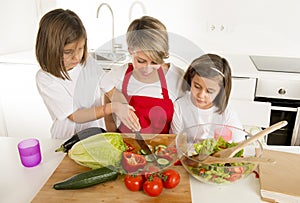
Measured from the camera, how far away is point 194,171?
758mm

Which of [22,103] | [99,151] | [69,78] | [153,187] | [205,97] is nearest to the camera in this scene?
[153,187]

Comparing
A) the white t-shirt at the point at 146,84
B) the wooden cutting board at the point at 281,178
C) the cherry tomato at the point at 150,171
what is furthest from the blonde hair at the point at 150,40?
the wooden cutting board at the point at 281,178

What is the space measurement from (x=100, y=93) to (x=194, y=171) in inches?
20.6

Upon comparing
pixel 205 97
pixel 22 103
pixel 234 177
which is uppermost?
pixel 205 97

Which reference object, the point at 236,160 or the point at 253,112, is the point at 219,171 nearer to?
the point at 236,160

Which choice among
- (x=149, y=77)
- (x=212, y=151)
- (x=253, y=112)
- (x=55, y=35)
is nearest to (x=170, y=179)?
(x=212, y=151)

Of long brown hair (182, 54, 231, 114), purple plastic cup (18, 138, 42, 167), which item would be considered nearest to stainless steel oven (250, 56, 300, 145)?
long brown hair (182, 54, 231, 114)

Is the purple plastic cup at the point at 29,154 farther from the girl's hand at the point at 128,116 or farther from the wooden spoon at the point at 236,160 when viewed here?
the wooden spoon at the point at 236,160

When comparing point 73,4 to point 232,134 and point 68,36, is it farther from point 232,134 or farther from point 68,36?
point 232,134

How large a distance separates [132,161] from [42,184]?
0.84 ft

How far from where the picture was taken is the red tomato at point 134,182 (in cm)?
72

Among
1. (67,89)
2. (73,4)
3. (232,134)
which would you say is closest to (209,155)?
(232,134)

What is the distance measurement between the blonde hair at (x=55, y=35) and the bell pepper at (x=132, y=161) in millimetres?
448

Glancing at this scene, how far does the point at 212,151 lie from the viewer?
2.66 feet
